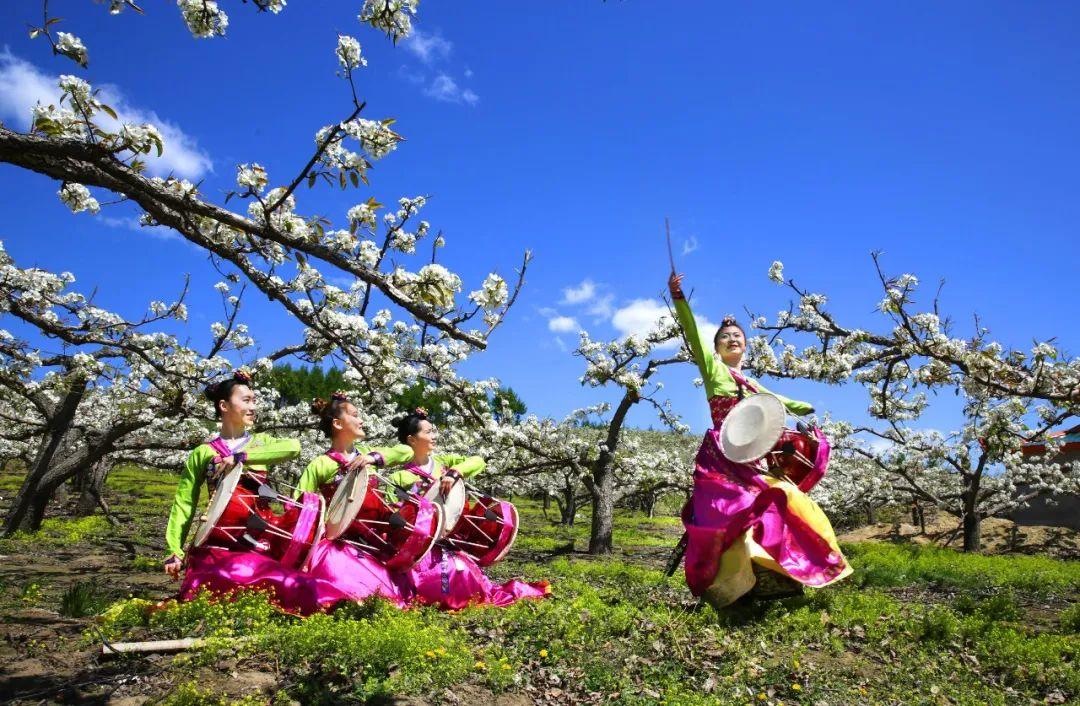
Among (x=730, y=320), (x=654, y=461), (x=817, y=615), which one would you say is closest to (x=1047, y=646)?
(x=817, y=615)

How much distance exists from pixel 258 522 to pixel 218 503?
1.23 feet

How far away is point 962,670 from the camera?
5.14 meters

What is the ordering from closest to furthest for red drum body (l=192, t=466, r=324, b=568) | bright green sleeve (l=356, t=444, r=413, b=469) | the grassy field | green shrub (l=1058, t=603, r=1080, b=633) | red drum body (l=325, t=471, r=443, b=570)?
the grassy field, red drum body (l=192, t=466, r=324, b=568), red drum body (l=325, t=471, r=443, b=570), green shrub (l=1058, t=603, r=1080, b=633), bright green sleeve (l=356, t=444, r=413, b=469)

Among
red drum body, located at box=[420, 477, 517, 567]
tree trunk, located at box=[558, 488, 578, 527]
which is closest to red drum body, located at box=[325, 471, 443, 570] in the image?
red drum body, located at box=[420, 477, 517, 567]

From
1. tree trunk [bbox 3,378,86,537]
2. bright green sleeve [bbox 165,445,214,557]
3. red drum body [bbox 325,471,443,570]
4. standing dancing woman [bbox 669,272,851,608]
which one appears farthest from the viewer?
tree trunk [bbox 3,378,86,537]

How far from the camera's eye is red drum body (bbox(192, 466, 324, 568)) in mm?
5363

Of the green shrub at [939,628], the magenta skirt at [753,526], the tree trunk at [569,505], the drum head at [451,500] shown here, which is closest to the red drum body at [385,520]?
the drum head at [451,500]

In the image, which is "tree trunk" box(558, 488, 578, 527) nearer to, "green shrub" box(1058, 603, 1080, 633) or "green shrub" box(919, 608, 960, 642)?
"green shrub" box(1058, 603, 1080, 633)

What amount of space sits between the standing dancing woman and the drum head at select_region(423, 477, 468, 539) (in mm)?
2122

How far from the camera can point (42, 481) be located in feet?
38.9

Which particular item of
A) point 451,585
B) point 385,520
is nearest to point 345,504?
point 385,520

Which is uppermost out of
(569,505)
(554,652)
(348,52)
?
(348,52)

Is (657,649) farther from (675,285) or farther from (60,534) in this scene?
(60,534)

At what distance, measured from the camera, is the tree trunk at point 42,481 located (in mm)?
11516
